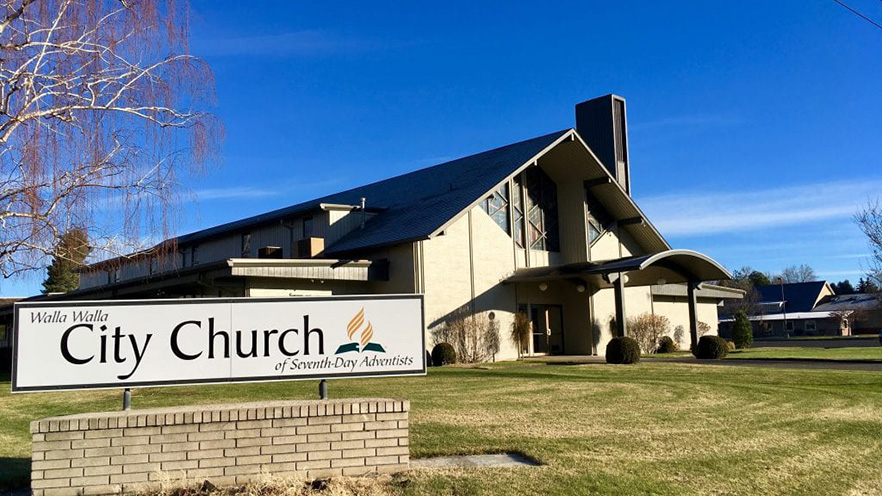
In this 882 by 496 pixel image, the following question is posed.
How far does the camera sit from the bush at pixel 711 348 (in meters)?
25.1

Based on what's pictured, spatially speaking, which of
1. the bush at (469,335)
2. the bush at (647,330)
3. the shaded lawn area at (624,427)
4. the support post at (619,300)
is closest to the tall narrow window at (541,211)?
the support post at (619,300)

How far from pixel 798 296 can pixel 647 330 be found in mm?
62091

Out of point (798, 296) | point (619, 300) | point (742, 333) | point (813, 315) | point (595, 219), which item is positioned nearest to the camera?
point (619, 300)

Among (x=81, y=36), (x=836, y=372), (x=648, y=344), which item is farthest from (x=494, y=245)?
(x=81, y=36)

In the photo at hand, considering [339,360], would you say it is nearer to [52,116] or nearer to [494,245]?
[52,116]

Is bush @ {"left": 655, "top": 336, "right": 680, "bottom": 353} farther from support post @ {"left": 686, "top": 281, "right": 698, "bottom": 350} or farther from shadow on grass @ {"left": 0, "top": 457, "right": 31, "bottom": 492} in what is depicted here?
shadow on grass @ {"left": 0, "top": 457, "right": 31, "bottom": 492}

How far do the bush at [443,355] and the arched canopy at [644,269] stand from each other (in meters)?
4.59

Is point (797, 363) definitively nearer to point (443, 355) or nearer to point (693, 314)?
point (693, 314)

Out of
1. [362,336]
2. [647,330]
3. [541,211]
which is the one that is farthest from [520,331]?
[362,336]

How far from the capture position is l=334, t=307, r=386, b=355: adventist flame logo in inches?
308

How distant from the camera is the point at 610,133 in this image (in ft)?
119

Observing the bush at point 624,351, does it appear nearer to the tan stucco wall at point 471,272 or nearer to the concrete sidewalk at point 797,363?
the concrete sidewalk at point 797,363

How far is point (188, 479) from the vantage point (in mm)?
6652

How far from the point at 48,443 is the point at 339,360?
2.83 meters
